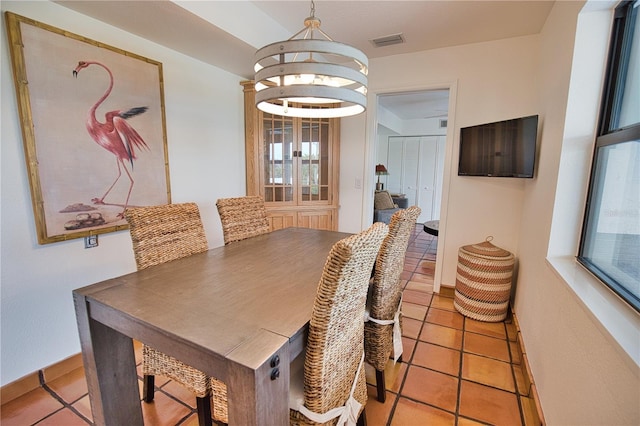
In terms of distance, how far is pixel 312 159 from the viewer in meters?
3.43

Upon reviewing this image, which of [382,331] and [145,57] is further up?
[145,57]

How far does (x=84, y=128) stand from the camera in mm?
1896

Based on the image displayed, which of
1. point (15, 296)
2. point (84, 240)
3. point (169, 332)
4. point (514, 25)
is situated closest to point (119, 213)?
point (84, 240)

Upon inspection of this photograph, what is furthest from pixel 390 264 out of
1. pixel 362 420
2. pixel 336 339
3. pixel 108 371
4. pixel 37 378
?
pixel 37 378

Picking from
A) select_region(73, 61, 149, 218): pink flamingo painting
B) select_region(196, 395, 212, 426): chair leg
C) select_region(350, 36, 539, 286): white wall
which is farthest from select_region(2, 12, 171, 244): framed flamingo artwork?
select_region(350, 36, 539, 286): white wall

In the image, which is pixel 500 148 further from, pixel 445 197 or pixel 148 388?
pixel 148 388

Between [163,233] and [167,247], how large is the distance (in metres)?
0.08

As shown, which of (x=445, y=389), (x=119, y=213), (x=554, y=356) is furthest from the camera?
(x=119, y=213)

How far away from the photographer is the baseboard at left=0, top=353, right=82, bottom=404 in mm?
1669

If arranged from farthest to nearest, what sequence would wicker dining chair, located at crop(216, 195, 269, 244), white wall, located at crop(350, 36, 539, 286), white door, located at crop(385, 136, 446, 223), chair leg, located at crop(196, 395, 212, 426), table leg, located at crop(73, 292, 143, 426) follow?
white door, located at crop(385, 136, 446, 223) → white wall, located at crop(350, 36, 539, 286) → wicker dining chair, located at crop(216, 195, 269, 244) → chair leg, located at crop(196, 395, 212, 426) → table leg, located at crop(73, 292, 143, 426)

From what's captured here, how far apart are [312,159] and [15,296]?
2.64 m

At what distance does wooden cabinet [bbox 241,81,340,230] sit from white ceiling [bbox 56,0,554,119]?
0.65m

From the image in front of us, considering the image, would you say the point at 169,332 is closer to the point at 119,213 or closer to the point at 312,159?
the point at 119,213

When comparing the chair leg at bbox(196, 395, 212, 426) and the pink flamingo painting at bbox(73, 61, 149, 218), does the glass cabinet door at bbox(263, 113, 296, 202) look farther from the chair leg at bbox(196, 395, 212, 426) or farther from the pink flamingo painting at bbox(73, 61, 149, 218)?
the chair leg at bbox(196, 395, 212, 426)
